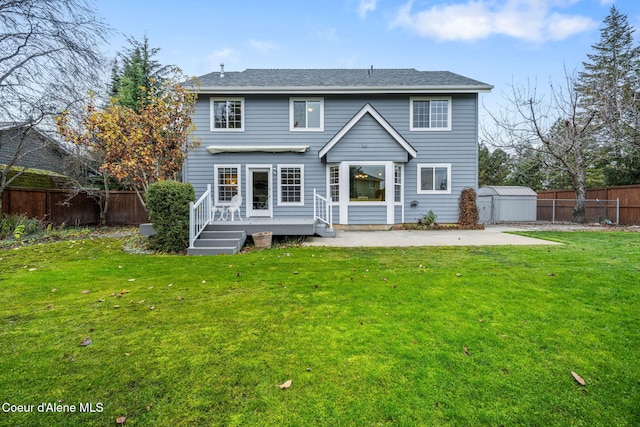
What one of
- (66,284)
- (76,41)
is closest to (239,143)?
(76,41)

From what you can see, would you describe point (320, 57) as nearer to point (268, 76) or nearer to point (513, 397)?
point (268, 76)

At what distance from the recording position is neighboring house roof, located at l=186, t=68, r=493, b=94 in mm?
12234

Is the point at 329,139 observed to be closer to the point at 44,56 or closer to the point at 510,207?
the point at 44,56

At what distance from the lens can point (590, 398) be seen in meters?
2.09

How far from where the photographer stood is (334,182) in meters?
12.3

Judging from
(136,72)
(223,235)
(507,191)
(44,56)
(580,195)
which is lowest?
(223,235)

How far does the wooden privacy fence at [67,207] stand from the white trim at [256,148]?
20.9 feet

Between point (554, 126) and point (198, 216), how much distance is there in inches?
736

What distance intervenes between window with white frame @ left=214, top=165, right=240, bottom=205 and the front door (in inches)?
22.9

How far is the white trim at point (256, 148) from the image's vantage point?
12289 mm

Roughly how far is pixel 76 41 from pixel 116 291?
9.64m

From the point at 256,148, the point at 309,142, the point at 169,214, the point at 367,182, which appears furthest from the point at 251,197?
the point at 169,214

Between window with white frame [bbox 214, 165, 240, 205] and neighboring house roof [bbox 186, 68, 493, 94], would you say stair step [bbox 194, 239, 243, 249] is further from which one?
neighboring house roof [bbox 186, 68, 493, 94]

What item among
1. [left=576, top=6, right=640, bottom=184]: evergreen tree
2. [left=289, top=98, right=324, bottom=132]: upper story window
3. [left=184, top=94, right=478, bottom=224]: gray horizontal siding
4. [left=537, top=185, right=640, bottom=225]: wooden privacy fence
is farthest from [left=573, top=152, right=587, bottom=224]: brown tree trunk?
[left=289, top=98, right=324, bottom=132]: upper story window
